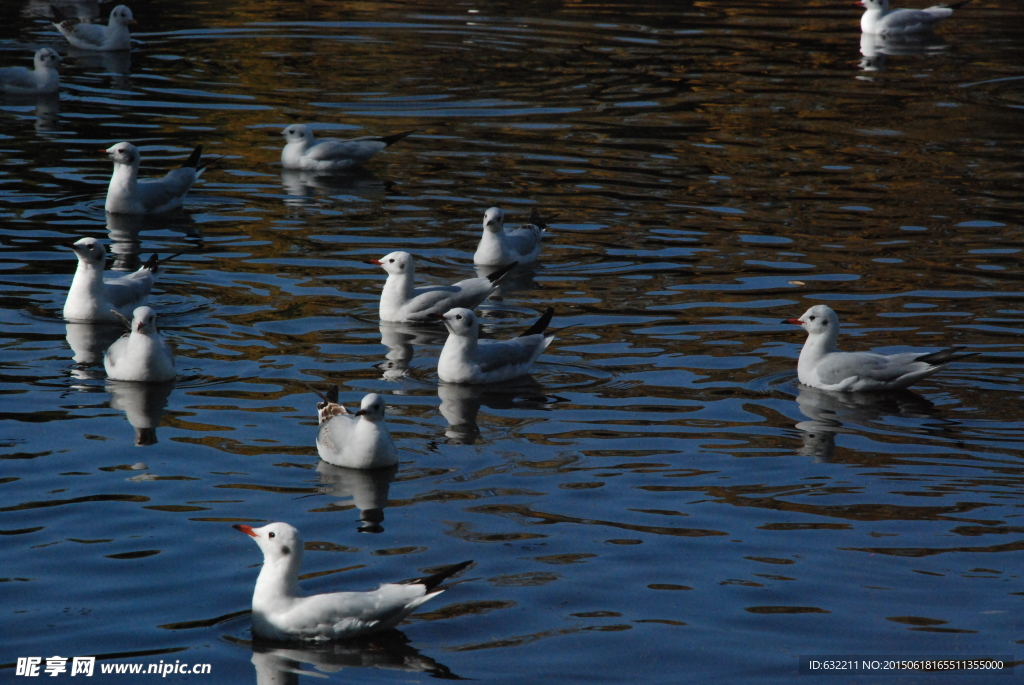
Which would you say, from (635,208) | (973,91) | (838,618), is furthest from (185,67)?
(838,618)

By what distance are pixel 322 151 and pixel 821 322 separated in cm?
951

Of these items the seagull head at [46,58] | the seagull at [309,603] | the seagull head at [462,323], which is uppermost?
the seagull head at [46,58]

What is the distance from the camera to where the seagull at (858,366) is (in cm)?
1187

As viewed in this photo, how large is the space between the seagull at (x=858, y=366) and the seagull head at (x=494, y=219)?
4.36 m

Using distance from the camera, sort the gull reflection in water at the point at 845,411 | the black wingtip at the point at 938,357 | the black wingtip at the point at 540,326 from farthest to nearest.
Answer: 1. the black wingtip at the point at 540,326
2. the black wingtip at the point at 938,357
3. the gull reflection in water at the point at 845,411

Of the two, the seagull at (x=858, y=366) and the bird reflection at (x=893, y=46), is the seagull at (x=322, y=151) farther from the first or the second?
the bird reflection at (x=893, y=46)

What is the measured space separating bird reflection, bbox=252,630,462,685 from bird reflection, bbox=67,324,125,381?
16.7ft

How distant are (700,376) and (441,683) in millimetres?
5544

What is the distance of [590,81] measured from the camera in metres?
25.7

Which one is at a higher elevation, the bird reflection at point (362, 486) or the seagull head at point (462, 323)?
the seagull head at point (462, 323)

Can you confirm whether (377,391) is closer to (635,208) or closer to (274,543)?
(274,543)

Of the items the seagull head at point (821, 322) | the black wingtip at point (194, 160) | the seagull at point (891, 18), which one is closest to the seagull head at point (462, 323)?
the seagull head at point (821, 322)

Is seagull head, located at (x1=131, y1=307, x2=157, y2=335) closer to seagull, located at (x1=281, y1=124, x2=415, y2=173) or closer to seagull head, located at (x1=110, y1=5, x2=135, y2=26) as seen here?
seagull, located at (x1=281, y1=124, x2=415, y2=173)

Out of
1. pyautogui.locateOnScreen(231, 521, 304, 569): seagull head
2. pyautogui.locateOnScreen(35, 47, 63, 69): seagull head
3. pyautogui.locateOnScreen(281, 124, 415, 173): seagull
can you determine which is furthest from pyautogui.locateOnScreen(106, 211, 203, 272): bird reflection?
pyautogui.locateOnScreen(231, 521, 304, 569): seagull head
